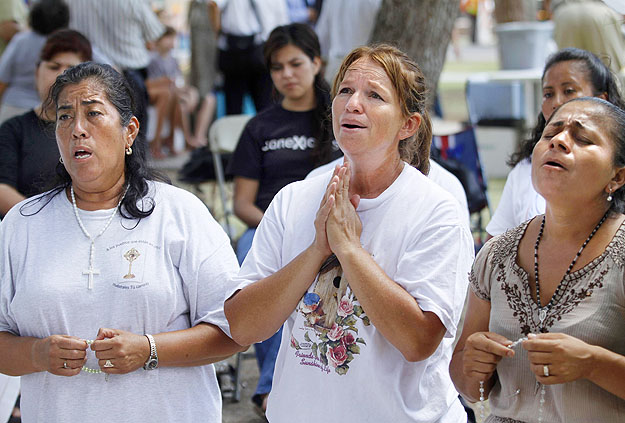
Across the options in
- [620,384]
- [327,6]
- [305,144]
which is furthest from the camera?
[327,6]

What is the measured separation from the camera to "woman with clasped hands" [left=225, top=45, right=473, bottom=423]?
2125 millimetres

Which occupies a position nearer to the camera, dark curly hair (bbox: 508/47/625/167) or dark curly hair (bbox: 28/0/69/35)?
dark curly hair (bbox: 508/47/625/167)

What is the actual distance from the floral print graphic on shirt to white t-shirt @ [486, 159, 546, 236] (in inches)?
58.7

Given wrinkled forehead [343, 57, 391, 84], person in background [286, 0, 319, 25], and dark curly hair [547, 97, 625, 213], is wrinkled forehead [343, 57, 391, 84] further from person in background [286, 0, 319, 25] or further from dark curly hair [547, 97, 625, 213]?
person in background [286, 0, 319, 25]

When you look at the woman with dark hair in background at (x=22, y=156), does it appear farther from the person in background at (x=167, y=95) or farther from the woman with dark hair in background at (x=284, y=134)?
the person in background at (x=167, y=95)

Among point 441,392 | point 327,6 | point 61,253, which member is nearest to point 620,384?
point 441,392

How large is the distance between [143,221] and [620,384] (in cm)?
149

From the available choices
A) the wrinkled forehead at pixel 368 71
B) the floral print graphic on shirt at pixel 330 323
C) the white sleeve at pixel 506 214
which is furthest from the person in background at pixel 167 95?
the floral print graphic on shirt at pixel 330 323

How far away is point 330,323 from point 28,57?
14.9ft

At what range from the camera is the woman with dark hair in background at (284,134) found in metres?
4.39

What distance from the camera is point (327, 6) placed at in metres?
7.38

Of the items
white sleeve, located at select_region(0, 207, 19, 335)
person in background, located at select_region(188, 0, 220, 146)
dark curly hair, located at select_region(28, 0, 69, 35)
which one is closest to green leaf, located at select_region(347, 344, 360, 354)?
white sleeve, located at select_region(0, 207, 19, 335)

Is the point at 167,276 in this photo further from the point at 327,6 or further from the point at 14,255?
the point at 327,6

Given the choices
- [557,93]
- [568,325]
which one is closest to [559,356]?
[568,325]
